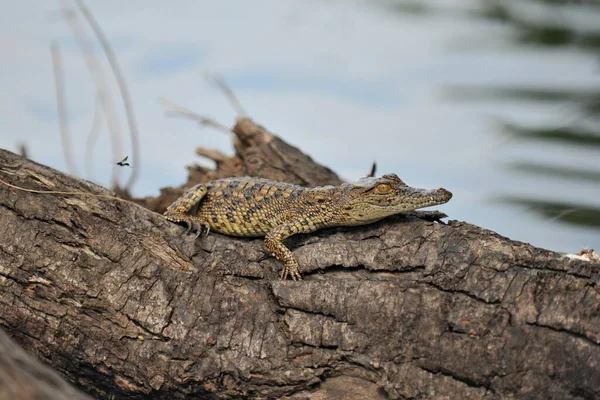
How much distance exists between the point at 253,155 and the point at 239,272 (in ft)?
9.22

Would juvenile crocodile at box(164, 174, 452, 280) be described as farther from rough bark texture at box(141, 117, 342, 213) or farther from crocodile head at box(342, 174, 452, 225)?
rough bark texture at box(141, 117, 342, 213)

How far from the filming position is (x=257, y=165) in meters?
6.71

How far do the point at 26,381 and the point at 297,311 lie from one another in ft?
6.56

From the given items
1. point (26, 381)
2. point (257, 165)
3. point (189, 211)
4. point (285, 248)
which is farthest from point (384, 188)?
point (26, 381)

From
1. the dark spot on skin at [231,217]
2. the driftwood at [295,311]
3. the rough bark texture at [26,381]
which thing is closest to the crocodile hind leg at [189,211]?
the dark spot on skin at [231,217]

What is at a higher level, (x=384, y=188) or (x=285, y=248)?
(x=384, y=188)

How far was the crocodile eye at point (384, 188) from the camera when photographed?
4395mm

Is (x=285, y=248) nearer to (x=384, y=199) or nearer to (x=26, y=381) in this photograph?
(x=384, y=199)

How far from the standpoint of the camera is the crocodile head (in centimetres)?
430

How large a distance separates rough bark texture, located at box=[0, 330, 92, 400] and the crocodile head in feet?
8.52

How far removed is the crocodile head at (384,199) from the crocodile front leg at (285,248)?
1.28 feet

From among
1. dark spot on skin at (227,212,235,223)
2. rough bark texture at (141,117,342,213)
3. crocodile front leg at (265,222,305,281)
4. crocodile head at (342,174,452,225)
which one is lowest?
crocodile front leg at (265,222,305,281)

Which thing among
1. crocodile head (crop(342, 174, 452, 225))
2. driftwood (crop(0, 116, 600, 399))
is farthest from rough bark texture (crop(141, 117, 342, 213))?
driftwood (crop(0, 116, 600, 399))

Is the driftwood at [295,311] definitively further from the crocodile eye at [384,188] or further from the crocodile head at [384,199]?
the crocodile eye at [384,188]
